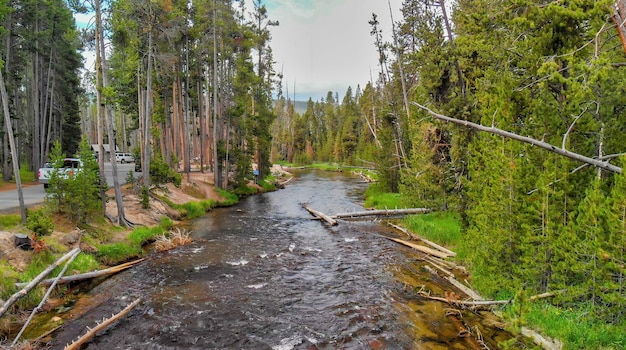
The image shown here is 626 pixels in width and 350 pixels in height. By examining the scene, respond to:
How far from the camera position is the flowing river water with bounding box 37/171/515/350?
22.3ft

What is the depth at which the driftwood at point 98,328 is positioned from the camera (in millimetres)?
6445

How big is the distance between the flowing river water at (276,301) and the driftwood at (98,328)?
0.14 meters

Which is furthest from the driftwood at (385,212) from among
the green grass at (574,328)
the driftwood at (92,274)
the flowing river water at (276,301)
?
the green grass at (574,328)

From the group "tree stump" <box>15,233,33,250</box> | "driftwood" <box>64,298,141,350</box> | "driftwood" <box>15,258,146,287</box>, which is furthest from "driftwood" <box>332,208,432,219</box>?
"tree stump" <box>15,233,33,250</box>

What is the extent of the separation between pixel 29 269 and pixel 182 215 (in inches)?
437

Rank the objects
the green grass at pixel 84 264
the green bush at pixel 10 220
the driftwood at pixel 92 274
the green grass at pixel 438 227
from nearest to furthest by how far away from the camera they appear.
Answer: the driftwood at pixel 92 274 < the green grass at pixel 84 264 < the green bush at pixel 10 220 < the green grass at pixel 438 227

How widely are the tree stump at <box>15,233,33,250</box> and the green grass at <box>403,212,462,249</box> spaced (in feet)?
43.2

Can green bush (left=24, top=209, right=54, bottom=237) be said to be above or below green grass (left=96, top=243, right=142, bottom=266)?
above

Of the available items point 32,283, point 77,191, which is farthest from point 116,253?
point 32,283

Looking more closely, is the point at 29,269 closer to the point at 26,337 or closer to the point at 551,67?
the point at 26,337

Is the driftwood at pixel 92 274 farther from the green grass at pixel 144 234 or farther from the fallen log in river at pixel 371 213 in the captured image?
the fallen log in river at pixel 371 213

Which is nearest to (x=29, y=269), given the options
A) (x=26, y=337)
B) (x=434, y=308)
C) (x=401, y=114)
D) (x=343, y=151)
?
(x=26, y=337)

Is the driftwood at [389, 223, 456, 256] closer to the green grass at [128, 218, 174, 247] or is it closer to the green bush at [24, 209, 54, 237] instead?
the green grass at [128, 218, 174, 247]

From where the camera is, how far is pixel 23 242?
31.2ft
